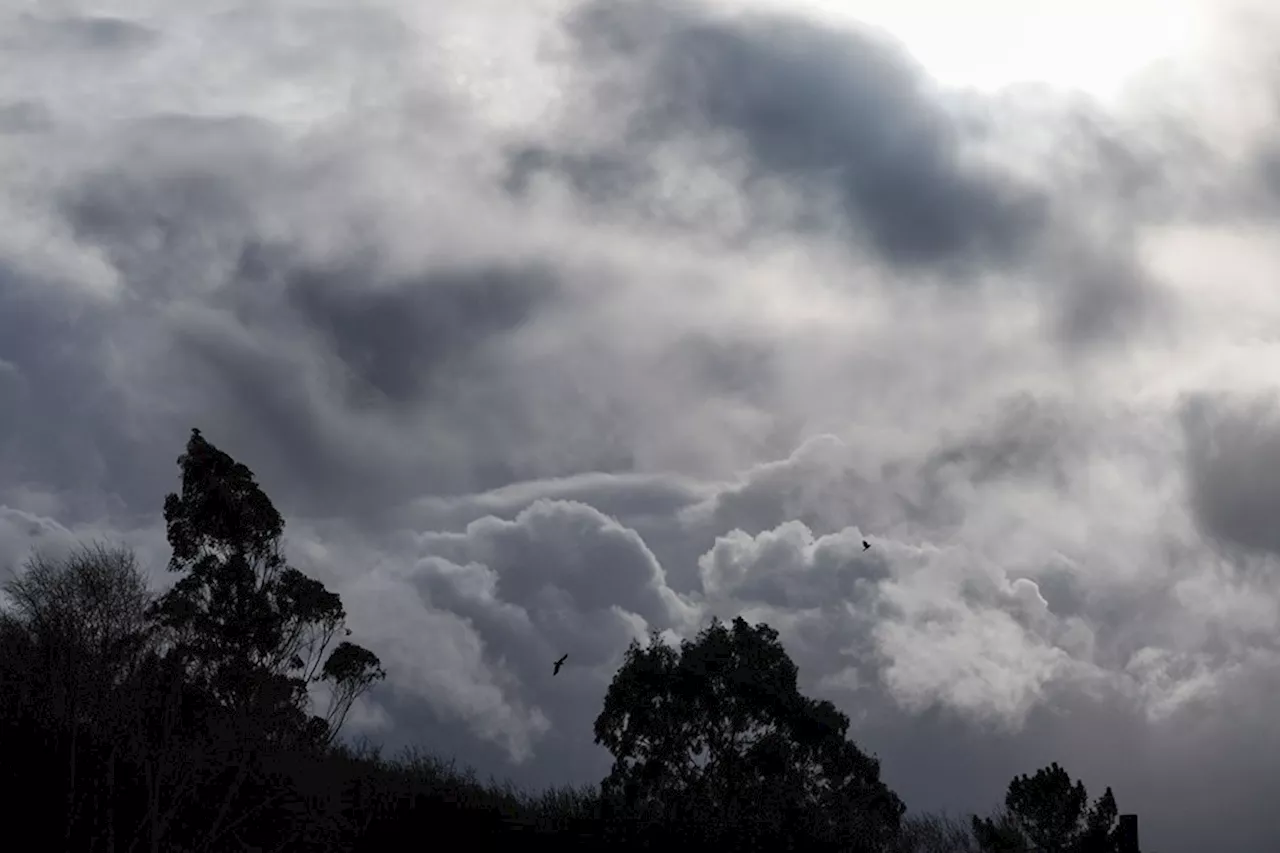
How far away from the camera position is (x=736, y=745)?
4491 cm

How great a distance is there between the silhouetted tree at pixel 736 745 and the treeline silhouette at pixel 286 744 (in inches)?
2.8

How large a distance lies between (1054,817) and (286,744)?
24.7 metres

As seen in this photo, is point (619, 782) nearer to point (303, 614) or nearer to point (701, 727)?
point (701, 727)

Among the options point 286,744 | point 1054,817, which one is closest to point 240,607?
point 286,744

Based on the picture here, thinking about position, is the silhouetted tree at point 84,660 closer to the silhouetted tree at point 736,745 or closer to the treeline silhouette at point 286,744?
the treeline silhouette at point 286,744

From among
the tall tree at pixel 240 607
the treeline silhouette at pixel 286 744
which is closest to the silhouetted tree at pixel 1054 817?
the treeline silhouette at pixel 286 744

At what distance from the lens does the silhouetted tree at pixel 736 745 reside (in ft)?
143

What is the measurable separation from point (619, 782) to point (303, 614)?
40.9ft

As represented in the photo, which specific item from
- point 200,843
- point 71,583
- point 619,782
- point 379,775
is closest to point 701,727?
point 619,782

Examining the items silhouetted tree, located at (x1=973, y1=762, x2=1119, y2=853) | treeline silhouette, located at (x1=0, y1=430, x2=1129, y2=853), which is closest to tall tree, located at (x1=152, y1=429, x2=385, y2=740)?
treeline silhouette, located at (x1=0, y1=430, x2=1129, y2=853)

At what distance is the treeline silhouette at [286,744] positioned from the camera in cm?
4094

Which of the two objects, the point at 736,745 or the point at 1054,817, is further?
the point at 736,745

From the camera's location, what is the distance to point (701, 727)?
147 feet

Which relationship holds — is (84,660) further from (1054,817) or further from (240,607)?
(1054,817)
